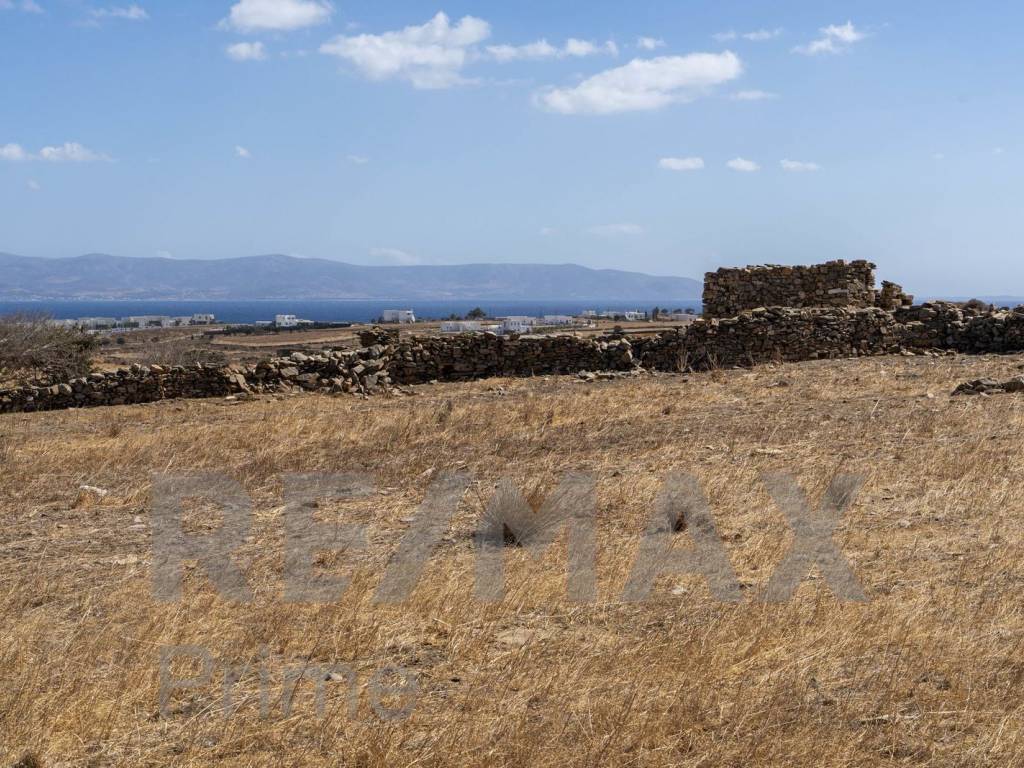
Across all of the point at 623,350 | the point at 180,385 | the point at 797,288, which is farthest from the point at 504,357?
the point at 797,288

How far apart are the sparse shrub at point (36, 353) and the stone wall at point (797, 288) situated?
17412 mm

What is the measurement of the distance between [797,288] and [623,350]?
20.6 ft

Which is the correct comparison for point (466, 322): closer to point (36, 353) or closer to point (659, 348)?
point (36, 353)

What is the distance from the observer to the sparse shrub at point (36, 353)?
2495 centimetres

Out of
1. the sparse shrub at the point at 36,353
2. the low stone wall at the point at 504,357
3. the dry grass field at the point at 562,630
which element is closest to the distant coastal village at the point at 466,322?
the sparse shrub at the point at 36,353

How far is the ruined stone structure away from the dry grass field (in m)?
8.25

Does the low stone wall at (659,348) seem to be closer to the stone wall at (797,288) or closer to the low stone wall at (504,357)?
the low stone wall at (504,357)

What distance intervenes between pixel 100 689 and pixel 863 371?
16.0m

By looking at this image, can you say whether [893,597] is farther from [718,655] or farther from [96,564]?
[96,564]

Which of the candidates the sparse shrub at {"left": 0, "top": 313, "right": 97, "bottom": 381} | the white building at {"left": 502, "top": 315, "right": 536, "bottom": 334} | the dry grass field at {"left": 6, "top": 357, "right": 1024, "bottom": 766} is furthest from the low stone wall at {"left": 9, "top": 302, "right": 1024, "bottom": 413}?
the white building at {"left": 502, "top": 315, "right": 536, "bottom": 334}

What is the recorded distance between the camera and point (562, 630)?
5.70m

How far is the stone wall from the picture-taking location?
23938mm

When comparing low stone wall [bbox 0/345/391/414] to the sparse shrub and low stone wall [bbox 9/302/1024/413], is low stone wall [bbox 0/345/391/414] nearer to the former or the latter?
low stone wall [bbox 9/302/1024/413]

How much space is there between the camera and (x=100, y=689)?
4.86m
